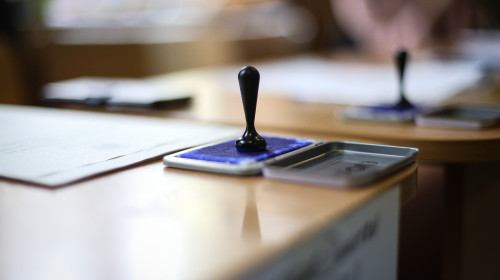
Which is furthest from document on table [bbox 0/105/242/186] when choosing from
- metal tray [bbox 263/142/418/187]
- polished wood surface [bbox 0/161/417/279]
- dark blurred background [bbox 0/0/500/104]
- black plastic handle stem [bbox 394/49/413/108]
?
dark blurred background [bbox 0/0/500/104]

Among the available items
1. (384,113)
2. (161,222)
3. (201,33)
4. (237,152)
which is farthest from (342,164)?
(201,33)

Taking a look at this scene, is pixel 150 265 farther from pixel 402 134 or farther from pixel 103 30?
pixel 103 30

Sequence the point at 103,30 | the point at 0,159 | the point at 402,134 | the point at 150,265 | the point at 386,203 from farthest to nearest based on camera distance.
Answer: the point at 103,30, the point at 402,134, the point at 0,159, the point at 386,203, the point at 150,265

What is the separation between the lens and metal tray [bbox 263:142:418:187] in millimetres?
501

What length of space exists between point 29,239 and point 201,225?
0.38 ft

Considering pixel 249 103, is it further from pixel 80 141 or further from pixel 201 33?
pixel 201 33

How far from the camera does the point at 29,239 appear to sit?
16.3 inches

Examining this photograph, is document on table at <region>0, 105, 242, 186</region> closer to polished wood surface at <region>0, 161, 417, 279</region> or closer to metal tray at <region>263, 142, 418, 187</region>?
polished wood surface at <region>0, 161, 417, 279</region>

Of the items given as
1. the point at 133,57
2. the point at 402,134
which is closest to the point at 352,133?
the point at 402,134

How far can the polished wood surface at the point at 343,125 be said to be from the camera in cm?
72

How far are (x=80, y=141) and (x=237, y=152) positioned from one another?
0.22m

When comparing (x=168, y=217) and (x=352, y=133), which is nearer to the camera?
(x=168, y=217)

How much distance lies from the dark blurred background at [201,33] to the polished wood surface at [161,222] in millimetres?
1780

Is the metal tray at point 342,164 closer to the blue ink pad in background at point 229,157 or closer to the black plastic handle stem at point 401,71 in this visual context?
the blue ink pad in background at point 229,157
